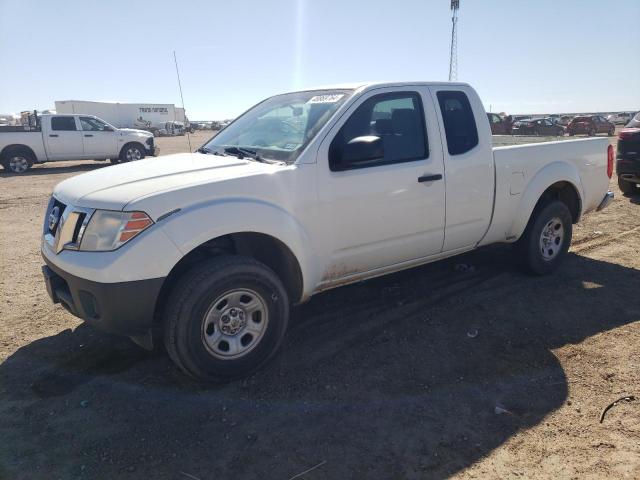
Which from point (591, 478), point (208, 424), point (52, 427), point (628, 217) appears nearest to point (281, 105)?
point (208, 424)

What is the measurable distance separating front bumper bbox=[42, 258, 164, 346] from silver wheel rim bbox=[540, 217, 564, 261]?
4.03 m

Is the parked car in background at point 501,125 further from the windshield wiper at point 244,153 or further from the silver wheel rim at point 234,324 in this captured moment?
Answer: the silver wheel rim at point 234,324

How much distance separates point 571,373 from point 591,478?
3.42 feet

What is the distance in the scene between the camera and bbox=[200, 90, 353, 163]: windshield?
3.61 meters

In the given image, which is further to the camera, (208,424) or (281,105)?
(281,105)

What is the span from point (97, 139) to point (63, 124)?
1100 millimetres

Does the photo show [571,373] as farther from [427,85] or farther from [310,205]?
[427,85]

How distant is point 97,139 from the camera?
1662 cm

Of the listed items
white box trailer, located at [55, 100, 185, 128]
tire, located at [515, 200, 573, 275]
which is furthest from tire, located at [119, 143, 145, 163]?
white box trailer, located at [55, 100, 185, 128]

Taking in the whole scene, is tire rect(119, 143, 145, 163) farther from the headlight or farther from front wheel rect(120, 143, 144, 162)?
the headlight

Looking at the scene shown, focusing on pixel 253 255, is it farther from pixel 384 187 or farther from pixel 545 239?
pixel 545 239

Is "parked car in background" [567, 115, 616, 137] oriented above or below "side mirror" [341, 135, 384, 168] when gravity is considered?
below

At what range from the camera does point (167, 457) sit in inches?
102

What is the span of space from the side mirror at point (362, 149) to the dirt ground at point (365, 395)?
1421mm
